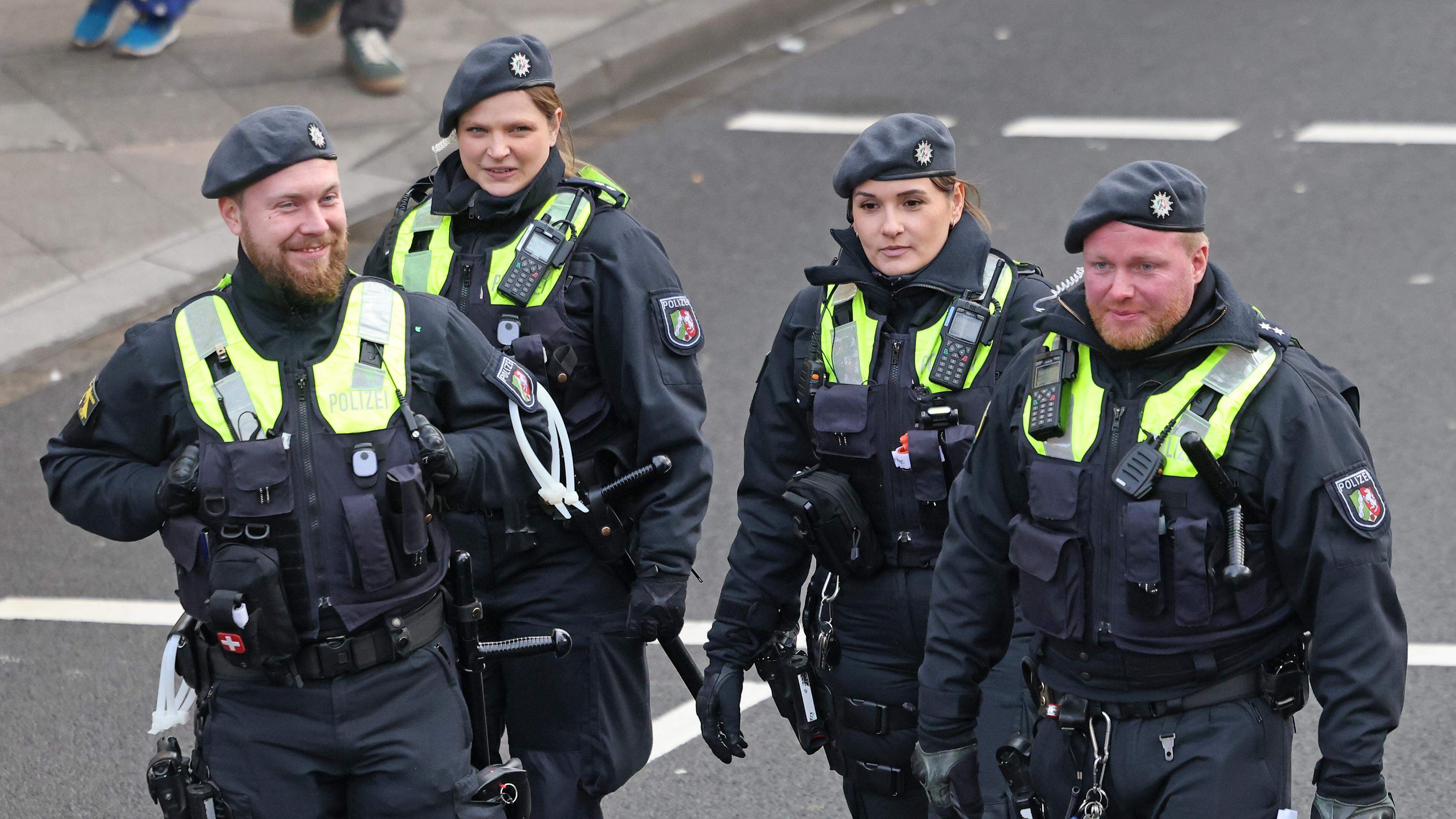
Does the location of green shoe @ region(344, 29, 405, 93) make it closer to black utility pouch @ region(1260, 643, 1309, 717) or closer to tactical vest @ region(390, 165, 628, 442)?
tactical vest @ region(390, 165, 628, 442)

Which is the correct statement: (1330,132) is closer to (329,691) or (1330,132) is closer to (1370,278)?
(1370,278)

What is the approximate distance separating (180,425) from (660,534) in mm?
1378

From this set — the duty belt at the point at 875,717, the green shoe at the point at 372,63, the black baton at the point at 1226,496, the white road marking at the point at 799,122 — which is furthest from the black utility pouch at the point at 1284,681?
the green shoe at the point at 372,63

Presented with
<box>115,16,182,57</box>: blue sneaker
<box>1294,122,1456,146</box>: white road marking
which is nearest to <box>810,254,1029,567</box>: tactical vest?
<box>1294,122,1456,146</box>: white road marking

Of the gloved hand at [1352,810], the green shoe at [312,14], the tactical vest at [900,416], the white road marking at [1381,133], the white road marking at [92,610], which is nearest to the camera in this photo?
the gloved hand at [1352,810]

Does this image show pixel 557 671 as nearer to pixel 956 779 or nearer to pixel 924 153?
pixel 956 779

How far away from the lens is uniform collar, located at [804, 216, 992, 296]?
507 centimetres

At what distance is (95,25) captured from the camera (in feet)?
38.4

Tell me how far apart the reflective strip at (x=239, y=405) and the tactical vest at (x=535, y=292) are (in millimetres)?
861

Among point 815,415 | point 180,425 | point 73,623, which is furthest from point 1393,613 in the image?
point 73,623

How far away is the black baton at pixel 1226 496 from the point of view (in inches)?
162

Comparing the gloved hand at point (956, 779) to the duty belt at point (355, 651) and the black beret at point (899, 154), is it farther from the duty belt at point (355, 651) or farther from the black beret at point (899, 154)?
the black beret at point (899, 154)

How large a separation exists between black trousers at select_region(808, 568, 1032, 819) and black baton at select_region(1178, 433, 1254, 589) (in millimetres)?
979

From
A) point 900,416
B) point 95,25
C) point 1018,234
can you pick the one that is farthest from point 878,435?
point 95,25
